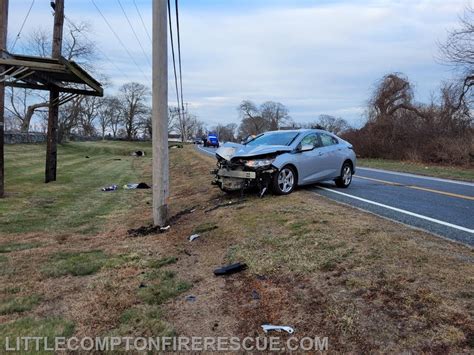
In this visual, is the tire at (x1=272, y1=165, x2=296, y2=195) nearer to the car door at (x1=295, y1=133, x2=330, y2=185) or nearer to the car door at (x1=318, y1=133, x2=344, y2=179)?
the car door at (x1=295, y1=133, x2=330, y2=185)

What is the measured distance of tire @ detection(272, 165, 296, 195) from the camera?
10.2 m

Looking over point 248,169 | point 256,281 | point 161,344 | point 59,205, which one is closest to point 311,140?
point 248,169

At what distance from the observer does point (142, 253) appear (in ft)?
22.5

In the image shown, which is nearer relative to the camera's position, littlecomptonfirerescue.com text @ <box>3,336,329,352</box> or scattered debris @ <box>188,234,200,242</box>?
littlecomptonfirerescue.com text @ <box>3,336,329,352</box>

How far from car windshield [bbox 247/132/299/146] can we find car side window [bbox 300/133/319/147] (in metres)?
0.27

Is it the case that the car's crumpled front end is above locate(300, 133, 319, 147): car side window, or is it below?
below

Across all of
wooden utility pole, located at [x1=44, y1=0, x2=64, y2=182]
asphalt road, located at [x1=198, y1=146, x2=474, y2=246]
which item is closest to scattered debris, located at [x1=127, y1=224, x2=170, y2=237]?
asphalt road, located at [x1=198, y1=146, x2=474, y2=246]

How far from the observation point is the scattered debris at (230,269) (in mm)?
5594

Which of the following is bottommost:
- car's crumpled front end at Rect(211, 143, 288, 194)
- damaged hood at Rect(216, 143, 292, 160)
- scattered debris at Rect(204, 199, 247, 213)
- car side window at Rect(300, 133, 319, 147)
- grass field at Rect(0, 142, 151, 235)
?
grass field at Rect(0, 142, 151, 235)

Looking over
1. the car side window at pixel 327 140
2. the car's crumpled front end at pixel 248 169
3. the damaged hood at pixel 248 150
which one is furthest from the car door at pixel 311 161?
the car's crumpled front end at pixel 248 169

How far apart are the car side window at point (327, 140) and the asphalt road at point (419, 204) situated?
1.26 meters

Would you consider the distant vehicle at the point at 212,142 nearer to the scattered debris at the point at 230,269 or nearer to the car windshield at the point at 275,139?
the car windshield at the point at 275,139

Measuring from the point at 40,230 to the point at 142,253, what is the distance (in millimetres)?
3439

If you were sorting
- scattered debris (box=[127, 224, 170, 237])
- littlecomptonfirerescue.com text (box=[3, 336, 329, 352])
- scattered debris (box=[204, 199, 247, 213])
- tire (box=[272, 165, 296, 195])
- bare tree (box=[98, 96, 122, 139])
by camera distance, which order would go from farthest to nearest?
bare tree (box=[98, 96, 122, 139]) < tire (box=[272, 165, 296, 195]) < scattered debris (box=[204, 199, 247, 213]) < scattered debris (box=[127, 224, 170, 237]) < littlecomptonfirerescue.com text (box=[3, 336, 329, 352])
